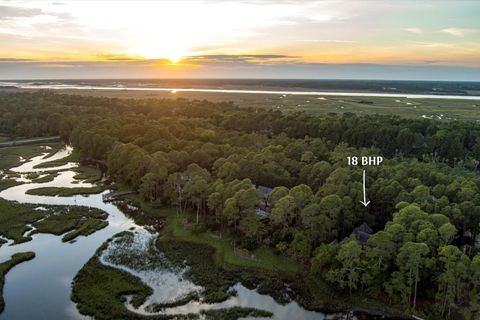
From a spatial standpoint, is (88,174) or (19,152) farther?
(19,152)

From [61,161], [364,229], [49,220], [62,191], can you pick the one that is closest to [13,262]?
[49,220]

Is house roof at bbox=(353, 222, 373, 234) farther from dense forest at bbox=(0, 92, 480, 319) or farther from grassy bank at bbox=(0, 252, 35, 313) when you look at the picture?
grassy bank at bbox=(0, 252, 35, 313)

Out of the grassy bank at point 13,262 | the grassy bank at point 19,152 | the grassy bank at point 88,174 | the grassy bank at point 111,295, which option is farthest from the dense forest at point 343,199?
the grassy bank at point 13,262

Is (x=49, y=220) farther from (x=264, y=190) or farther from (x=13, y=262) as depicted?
(x=264, y=190)

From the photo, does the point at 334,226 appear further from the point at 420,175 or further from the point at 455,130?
the point at 455,130

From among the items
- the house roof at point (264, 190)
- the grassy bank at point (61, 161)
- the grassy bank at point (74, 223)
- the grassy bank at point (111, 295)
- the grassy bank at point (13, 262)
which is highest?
the house roof at point (264, 190)

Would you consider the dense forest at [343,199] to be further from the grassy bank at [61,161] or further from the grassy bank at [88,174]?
the grassy bank at [88,174]

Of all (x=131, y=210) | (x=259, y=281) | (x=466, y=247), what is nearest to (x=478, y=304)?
(x=466, y=247)

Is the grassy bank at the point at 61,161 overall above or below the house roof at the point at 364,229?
above
